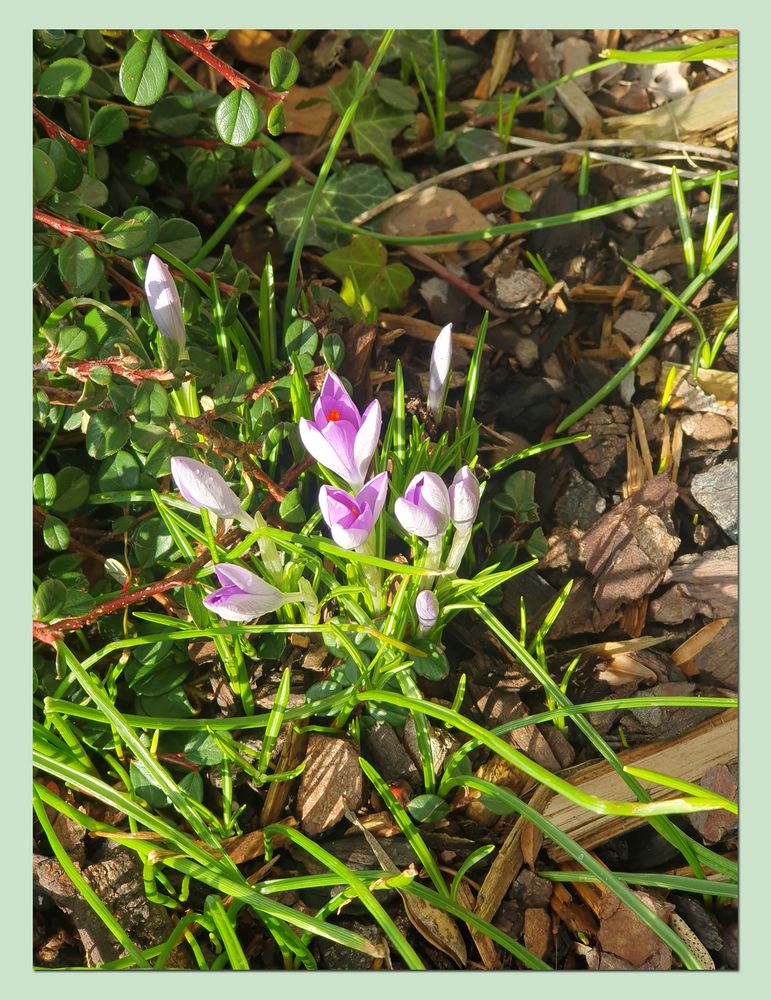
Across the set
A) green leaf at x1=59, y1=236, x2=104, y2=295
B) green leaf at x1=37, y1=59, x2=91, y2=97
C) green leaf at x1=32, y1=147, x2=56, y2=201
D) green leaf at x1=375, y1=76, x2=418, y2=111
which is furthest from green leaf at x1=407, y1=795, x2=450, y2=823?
green leaf at x1=375, y1=76, x2=418, y2=111

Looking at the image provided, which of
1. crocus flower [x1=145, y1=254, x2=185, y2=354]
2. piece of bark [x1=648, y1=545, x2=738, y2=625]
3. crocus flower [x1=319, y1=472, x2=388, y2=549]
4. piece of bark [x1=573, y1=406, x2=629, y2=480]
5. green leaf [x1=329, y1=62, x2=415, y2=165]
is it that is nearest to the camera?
crocus flower [x1=319, y1=472, x2=388, y2=549]

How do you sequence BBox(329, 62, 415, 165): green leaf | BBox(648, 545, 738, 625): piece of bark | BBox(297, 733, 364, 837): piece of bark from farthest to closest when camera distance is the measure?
BBox(329, 62, 415, 165): green leaf < BBox(648, 545, 738, 625): piece of bark < BBox(297, 733, 364, 837): piece of bark

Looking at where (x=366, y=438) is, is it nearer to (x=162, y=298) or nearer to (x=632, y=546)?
(x=162, y=298)

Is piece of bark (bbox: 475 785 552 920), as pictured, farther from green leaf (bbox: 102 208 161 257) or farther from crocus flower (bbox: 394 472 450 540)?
green leaf (bbox: 102 208 161 257)

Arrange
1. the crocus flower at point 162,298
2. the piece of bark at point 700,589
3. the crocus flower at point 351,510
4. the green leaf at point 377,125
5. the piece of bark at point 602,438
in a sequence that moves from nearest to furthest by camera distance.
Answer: the crocus flower at point 351,510 → the crocus flower at point 162,298 → the piece of bark at point 700,589 → the piece of bark at point 602,438 → the green leaf at point 377,125

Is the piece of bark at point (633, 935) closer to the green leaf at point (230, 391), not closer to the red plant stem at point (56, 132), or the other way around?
the green leaf at point (230, 391)

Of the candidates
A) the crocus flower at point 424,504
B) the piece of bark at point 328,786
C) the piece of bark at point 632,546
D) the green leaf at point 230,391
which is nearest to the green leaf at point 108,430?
the green leaf at point 230,391

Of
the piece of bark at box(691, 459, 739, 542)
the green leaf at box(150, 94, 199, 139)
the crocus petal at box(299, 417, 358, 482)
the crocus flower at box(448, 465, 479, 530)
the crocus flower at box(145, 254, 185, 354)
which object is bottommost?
the piece of bark at box(691, 459, 739, 542)

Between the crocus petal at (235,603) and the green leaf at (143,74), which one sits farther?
the green leaf at (143,74)
